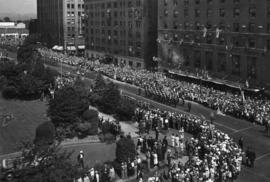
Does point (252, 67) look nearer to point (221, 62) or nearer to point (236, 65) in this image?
point (236, 65)

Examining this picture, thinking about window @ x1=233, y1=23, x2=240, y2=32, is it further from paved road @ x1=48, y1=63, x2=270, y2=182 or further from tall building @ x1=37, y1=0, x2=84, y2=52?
tall building @ x1=37, y1=0, x2=84, y2=52

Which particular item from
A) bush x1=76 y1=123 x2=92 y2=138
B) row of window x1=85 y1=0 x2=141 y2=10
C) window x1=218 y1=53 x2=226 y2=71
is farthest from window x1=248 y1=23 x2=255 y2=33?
row of window x1=85 y1=0 x2=141 y2=10

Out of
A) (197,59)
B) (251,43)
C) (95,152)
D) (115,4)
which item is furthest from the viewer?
(115,4)

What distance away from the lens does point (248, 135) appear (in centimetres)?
4597

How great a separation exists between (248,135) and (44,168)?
25.9 m

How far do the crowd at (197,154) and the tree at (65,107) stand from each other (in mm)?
7772

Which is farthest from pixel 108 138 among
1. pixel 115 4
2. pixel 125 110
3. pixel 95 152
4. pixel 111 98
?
pixel 115 4

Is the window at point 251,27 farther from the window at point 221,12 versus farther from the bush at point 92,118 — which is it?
the bush at point 92,118

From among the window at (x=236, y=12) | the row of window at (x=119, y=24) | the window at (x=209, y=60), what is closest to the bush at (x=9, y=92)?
the window at (x=209, y=60)

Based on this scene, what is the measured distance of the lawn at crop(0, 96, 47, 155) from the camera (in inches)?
1738

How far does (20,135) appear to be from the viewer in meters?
47.1

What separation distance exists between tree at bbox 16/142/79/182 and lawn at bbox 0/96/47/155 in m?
13.9

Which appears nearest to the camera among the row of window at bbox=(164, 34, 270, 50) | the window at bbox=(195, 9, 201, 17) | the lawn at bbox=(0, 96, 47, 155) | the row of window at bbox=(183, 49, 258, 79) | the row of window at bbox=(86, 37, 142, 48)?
the lawn at bbox=(0, 96, 47, 155)

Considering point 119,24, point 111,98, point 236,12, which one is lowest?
point 111,98
